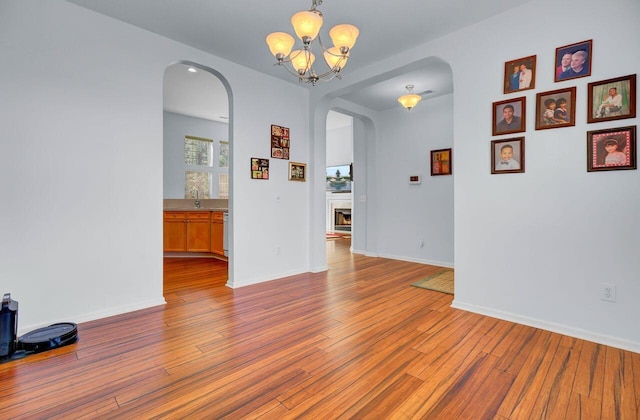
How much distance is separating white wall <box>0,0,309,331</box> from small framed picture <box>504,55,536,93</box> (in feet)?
10.3

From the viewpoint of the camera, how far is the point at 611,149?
7.38ft

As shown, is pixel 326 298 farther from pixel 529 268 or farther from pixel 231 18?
pixel 231 18

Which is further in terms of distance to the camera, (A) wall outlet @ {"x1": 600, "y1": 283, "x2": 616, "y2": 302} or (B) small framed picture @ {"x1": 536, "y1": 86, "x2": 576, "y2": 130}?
(B) small framed picture @ {"x1": 536, "y1": 86, "x2": 576, "y2": 130}

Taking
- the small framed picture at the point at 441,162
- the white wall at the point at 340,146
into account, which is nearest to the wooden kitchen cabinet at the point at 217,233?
the small framed picture at the point at 441,162

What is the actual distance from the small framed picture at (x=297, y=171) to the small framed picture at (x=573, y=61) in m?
3.06

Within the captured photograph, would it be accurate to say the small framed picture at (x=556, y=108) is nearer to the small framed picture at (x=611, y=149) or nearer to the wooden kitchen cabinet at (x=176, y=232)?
the small framed picture at (x=611, y=149)

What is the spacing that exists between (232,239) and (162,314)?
1.18 m

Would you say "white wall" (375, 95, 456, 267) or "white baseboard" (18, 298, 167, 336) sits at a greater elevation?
"white wall" (375, 95, 456, 267)

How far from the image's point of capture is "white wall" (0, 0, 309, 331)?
2.40 meters

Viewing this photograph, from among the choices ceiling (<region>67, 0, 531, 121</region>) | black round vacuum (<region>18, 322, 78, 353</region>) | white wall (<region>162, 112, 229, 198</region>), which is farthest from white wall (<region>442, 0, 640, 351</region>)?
white wall (<region>162, 112, 229, 198</region>)

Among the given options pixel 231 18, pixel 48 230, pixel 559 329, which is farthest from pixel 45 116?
pixel 559 329

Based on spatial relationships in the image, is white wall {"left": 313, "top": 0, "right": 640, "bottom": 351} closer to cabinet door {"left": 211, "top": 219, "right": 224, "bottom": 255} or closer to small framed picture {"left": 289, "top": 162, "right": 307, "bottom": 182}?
small framed picture {"left": 289, "top": 162, "right": 307, "bottom": 182}

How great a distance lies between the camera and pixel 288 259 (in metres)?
4.41

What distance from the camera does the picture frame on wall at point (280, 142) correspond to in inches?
164
